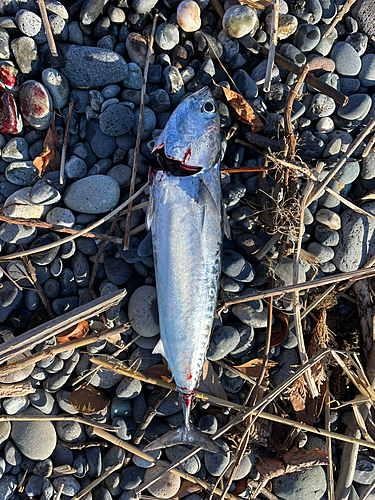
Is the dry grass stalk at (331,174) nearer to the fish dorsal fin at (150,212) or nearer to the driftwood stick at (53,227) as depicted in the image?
the fish dorsal fin at (150,212)

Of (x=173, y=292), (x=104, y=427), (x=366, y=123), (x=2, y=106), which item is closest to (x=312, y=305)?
(x=173, y=292)

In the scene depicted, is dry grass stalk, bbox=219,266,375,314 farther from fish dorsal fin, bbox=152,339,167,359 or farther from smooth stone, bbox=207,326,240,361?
fish dorsal fin, bbox=152,339,167,359

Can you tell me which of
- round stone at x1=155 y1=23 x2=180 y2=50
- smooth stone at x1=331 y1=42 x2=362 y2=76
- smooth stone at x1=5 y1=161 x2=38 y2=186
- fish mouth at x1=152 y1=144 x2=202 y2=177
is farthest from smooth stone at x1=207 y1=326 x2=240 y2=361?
smooth stone at x1=331 y1=42 x2=362 y2=76

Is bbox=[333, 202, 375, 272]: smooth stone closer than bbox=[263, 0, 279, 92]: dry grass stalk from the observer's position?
No

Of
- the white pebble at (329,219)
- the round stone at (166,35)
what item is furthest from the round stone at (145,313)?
the round stone at (166,35)

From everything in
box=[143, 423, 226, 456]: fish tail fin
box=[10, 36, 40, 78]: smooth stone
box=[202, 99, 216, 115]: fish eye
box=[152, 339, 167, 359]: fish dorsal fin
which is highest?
box=[202, 99, 216, 115]: fish eye

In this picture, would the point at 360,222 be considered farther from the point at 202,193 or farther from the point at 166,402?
the point at 166,402
